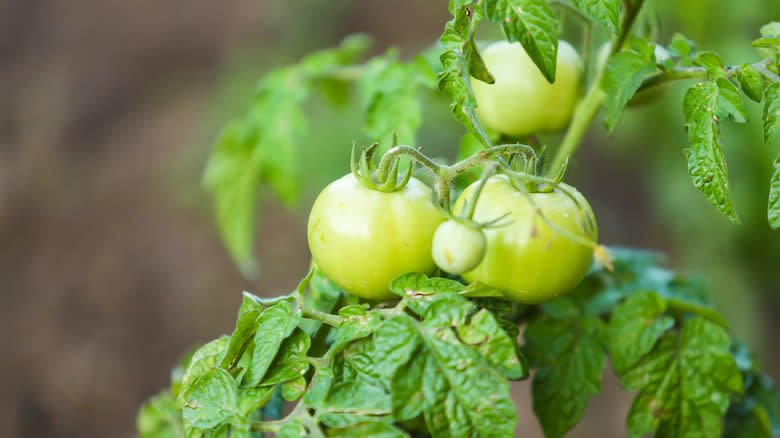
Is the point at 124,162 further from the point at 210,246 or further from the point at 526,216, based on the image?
the point at 526,216

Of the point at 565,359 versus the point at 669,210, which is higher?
the point at 565,359

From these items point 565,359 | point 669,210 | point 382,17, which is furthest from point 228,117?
point 565,359

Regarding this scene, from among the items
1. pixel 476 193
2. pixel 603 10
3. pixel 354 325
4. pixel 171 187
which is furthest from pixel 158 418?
pixel 171 187

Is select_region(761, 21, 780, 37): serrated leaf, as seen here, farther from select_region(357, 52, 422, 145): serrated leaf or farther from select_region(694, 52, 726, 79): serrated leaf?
select_region(357, 52, 422, 145): serrated leaf

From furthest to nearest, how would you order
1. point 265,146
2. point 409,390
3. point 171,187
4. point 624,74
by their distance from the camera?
1. point 171,187
2. point 265,146
3. point 624,74
4. point 409,390

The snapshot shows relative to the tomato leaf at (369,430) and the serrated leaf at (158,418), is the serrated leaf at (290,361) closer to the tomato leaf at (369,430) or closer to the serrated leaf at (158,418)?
the tomato leaf at (369,430)

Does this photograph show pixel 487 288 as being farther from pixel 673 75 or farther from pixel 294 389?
pixel 673 75
